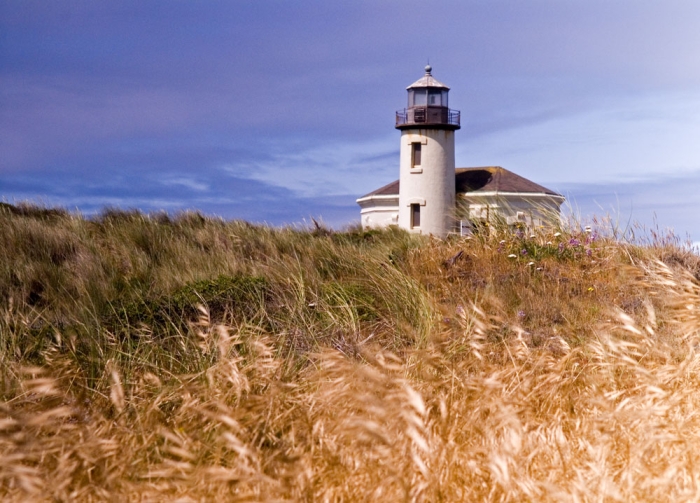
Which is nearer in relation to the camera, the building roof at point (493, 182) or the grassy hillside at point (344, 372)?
the grassy hillside at point (344, 372)

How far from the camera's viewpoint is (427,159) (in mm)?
27797

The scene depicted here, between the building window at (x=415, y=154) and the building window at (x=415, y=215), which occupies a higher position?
the building window at (x=415, y=154)

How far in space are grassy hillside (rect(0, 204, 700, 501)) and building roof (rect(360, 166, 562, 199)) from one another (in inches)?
742

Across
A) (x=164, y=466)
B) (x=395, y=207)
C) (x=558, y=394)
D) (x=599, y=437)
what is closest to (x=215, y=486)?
(x=164, y=466)

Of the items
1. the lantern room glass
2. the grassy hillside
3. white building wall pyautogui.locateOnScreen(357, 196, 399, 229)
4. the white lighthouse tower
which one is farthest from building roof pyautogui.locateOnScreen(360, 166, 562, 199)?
the grassy hillside

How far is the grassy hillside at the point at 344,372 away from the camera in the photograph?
245 cm

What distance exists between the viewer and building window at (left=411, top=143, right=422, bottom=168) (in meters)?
28.3

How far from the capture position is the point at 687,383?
13.0 feet

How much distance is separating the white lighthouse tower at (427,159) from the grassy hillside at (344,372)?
16.5 meters

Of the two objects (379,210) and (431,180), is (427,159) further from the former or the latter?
(379,210)

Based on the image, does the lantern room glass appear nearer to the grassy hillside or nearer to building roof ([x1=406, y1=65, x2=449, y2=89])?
building roof ([x1=406, y1=65, x2=449, y2=89])

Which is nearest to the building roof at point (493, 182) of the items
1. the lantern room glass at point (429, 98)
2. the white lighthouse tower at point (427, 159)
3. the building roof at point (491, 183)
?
the building roof at point (491, 183)

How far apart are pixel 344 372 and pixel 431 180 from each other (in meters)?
25.0

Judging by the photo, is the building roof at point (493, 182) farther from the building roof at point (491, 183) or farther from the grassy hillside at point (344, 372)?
the grassy hillside at point (344, 372)
